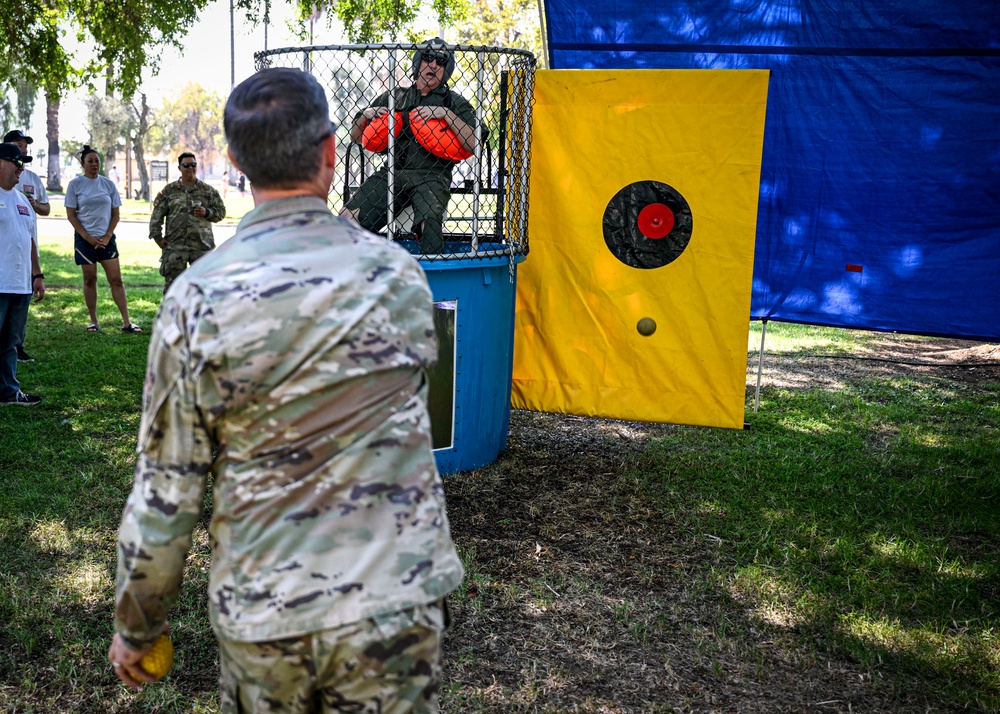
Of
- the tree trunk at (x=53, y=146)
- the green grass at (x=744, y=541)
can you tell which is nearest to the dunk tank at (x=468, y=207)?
the green grass at (x=744, y=541)

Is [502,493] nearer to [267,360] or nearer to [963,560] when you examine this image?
[963,560]

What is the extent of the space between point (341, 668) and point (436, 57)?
422cm

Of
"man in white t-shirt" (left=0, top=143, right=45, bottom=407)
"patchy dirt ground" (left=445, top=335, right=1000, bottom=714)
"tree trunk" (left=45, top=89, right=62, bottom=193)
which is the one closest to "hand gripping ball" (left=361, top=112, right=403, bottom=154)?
"patchy dirt ground" (left=445, top=335, right=1000, bottom=714)

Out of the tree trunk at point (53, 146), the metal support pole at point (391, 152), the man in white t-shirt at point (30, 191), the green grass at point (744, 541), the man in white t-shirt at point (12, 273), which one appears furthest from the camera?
the tree trunk at point (53, 146)

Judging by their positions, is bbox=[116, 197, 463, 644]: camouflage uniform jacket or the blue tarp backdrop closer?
bbox=[116, 197, 463, 644]: camouflage uniform jacket

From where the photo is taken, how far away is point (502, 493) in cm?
536

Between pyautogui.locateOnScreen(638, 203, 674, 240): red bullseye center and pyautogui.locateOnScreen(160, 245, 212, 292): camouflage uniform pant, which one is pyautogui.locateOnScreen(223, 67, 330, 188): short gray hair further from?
pyautogui.locateOnScreen(160, 245, 212, 292): camouflage uniform pant

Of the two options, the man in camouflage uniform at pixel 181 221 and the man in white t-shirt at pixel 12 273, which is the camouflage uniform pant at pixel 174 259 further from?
the man in white t-shirt at pixel 12 273

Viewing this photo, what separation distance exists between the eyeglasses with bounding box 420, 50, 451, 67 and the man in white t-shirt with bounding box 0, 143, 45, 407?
3434 millimetres

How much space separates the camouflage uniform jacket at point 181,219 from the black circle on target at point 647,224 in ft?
15.7

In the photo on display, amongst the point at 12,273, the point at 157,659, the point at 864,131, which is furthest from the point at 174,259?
the point at 157,659

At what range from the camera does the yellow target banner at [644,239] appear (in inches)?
222

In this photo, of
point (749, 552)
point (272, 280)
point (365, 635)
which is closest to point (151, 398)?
point (272, 280)

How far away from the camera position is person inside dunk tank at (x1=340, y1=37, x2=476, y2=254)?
17.1ft
